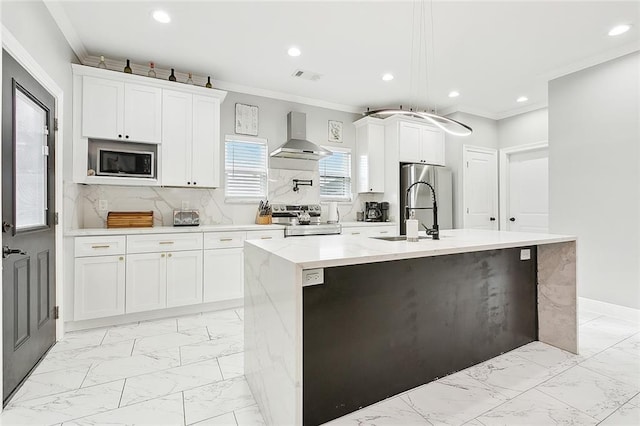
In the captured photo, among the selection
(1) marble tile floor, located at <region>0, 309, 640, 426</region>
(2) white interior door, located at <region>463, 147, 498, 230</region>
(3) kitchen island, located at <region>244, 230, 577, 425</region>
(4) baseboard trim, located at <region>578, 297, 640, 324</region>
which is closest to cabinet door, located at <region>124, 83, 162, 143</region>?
(1) marble tile floor, located at <region>0, 309, 640, 426</region>

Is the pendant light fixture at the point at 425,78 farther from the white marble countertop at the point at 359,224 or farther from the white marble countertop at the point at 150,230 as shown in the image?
the white marble countertop at the point at 150,230

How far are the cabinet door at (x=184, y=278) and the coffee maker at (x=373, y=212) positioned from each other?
2.67m

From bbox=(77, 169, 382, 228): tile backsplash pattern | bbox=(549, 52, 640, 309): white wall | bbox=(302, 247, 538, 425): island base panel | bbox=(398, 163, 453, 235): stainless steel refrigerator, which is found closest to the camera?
bbox=(302, 247, 538, 425): island base panel

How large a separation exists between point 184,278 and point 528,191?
18.1ft

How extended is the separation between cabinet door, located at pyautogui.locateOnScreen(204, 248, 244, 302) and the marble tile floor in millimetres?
796

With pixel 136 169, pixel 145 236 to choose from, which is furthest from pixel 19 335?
pixel 136 169

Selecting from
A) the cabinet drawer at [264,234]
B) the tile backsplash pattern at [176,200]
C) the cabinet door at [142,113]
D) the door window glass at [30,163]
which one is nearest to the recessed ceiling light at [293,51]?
the cabinet door at [142,113]

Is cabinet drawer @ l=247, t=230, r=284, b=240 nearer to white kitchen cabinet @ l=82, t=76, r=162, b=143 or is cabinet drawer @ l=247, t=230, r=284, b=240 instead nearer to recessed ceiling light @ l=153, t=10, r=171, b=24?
white kitchen cabinet @ l=82, t=76, r=162, b=143

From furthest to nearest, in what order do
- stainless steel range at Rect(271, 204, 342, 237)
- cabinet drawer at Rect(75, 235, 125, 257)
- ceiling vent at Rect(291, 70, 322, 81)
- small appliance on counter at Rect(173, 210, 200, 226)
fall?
stainless steel range at Rect(271, 204, 342, 237) < ceiling vent at Rect(291, 70, 322, 81) < small appliance on counter at Rect(173, 210, 200, 226) < cabinet drawer at Rect(75, 235, 125, 257)

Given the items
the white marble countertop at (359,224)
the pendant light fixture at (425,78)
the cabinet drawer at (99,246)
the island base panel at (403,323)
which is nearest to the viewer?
the island base panel at (403,323)

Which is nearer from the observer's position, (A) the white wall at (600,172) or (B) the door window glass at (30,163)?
(B) the door window glass at (30,163)

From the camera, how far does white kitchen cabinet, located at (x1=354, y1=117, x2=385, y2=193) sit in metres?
5.03

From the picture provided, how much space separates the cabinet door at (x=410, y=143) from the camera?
495cm

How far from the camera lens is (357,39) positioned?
3.16 metres
